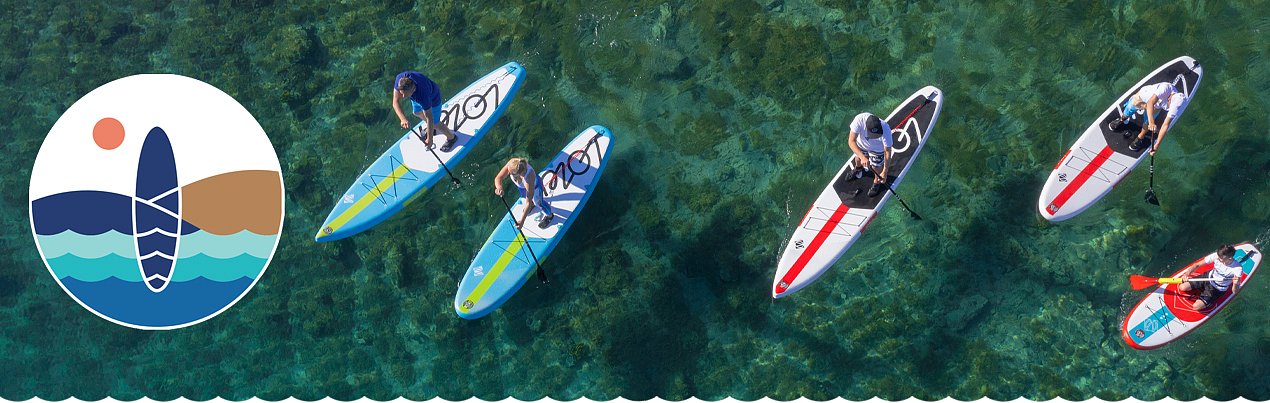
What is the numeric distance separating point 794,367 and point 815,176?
2598mm

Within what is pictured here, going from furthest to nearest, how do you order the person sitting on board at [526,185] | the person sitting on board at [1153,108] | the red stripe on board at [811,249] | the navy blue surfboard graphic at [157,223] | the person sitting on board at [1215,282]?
1. the navy blue surfboard graphic at [157,223]
2. the red stripe on board at [811,249]
3. the person sitting on board at [1153,108]
4. the person sitting on board at [1215,282]
5. the person sitting on board at [526,185]

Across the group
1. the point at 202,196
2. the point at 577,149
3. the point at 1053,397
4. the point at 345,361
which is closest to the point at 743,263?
the point at 577,149

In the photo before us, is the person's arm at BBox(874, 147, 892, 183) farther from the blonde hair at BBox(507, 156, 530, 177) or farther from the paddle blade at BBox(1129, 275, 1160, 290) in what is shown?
the blonde hair at BBox(507, 156, 530, 177)

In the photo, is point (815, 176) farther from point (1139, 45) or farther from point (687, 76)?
point (1139, 45)

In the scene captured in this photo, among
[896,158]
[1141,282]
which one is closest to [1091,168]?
[1141,282]

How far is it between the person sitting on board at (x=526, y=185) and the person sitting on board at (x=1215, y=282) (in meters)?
8.06

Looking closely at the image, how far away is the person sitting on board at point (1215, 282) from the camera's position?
427 inches

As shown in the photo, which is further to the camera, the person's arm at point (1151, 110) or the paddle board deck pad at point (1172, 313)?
the paddle board deck pad at point (1172, 313)

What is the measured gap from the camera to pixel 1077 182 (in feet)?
38.5

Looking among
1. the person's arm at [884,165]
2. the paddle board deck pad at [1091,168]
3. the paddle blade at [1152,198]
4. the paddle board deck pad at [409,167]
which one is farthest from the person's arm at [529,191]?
the paddle blade at [1152,198]

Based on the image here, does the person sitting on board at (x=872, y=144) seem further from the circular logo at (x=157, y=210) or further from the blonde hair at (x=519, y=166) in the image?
the circular logo at (x=157, y=210)

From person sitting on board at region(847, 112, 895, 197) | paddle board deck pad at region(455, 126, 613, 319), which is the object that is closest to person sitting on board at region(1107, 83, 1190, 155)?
person sitting on board at region(847, 112, 895, 197)

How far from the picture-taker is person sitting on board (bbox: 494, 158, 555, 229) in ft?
34.5

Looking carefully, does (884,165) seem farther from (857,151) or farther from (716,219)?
(716,219)
